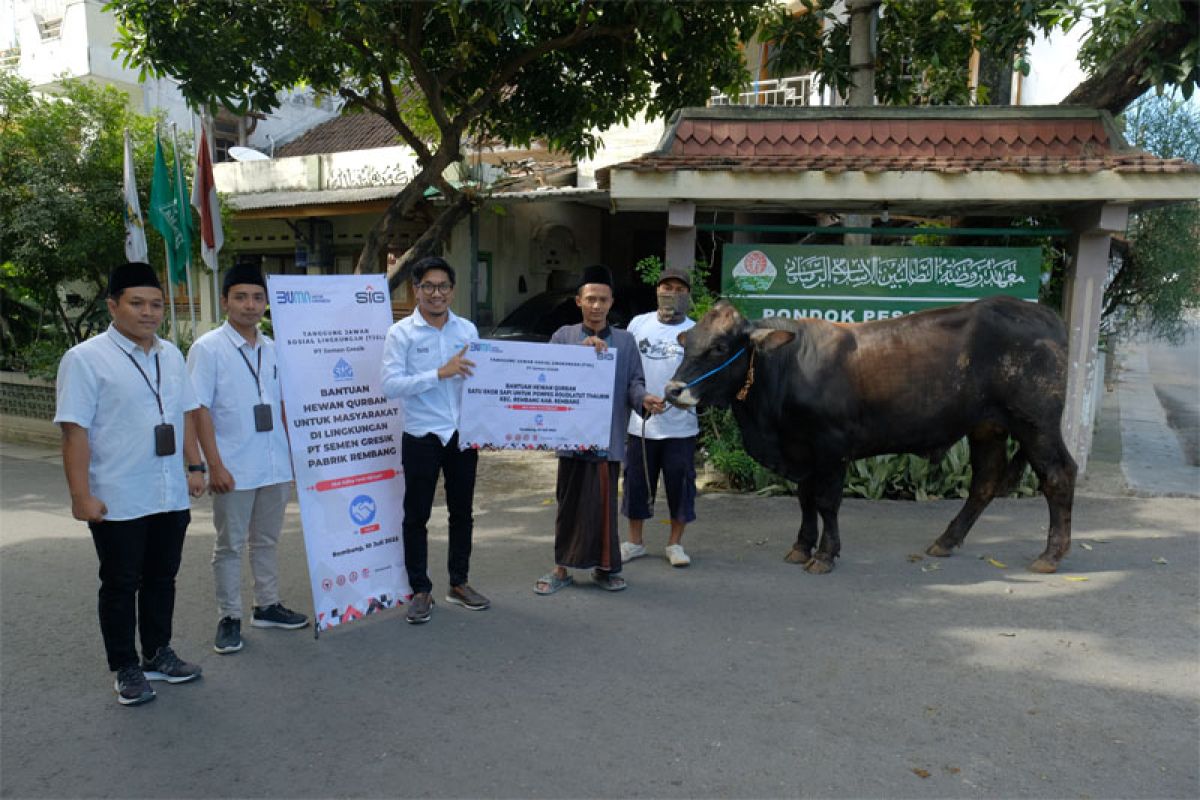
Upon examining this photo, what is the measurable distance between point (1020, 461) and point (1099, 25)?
473 centimetres

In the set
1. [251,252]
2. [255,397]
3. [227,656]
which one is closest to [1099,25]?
[255,397]

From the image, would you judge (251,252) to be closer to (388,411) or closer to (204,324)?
(204,324)

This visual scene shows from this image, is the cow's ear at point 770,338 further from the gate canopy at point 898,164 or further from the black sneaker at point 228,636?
the black sneaker at point 228,636

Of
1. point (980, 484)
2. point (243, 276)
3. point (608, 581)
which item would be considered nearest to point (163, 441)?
point (243, 276)

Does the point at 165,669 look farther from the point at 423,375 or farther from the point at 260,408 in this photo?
the point at 423,375

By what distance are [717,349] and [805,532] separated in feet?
4.60

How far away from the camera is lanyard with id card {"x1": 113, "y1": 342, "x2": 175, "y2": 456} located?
11.5 feet

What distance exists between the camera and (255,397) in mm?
4121

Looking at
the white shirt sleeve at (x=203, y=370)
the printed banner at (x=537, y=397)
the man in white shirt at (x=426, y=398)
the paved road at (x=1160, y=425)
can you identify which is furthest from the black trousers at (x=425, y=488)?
the paved road at (x=1160, y=425)

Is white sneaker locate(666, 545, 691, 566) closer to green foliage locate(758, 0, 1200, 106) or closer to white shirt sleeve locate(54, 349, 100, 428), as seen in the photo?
white shirt sleeve locate(54, 349, 100, 428)

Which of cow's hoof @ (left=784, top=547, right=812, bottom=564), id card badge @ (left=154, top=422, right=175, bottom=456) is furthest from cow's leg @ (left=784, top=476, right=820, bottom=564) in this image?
id card badge @ (left=154, top=422, right=175, bottom=456)

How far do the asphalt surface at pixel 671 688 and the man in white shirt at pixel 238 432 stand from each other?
0.44m

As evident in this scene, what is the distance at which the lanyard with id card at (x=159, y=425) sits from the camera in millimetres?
3516

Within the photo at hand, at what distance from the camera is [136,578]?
3557 mm
